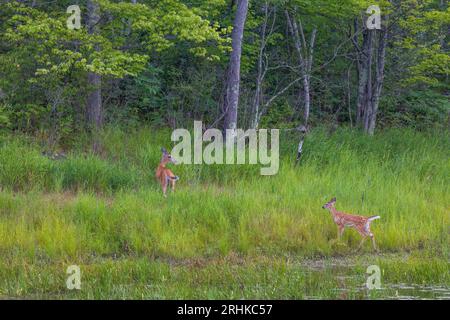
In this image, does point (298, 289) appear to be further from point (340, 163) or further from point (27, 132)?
point (27, 132)

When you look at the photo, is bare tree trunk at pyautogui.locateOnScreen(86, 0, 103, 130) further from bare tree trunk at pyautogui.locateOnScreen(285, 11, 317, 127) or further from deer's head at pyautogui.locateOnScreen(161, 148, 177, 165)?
bare tree trunk at pyautogui.locateOnScreen(285, 11, 317, 127)

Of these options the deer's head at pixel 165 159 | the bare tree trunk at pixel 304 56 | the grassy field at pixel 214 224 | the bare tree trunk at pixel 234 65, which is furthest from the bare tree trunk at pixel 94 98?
the bare tree trunk at pixel 304 56

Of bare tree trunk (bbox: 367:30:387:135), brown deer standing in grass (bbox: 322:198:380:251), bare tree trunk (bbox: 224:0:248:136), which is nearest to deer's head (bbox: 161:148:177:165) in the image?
brown deer standing in grass (bbox: 322:198:380:251)

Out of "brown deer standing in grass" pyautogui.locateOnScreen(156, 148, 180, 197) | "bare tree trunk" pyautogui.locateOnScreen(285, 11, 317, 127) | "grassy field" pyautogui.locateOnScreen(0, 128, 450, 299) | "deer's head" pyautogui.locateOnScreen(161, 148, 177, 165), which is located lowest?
"grassy field" pyautogui.locateOnScreen(0, 128, 450, 299)

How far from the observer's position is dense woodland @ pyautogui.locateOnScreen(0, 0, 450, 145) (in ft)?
52.0

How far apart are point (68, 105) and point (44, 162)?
124 inches

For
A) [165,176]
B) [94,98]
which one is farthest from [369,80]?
[165,176]

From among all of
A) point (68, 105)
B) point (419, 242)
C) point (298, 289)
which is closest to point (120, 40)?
point (68, 105)

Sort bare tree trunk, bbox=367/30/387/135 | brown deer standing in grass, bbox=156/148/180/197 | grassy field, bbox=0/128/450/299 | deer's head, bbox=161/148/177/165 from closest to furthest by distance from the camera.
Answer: grassy field, bbox=0/128/450/299 < brown deer standing in grass, bbox=156/148/180/197 < deer's head, bbox=161/148/177/165 < bare tree trunk, bbox=367/30/387/135

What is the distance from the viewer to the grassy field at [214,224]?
930 cm

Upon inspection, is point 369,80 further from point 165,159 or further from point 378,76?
point 165,159

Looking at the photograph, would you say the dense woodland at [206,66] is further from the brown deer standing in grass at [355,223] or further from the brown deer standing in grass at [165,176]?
the brown deer standing in grass at [355,223]

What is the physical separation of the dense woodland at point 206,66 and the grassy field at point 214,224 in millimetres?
1433

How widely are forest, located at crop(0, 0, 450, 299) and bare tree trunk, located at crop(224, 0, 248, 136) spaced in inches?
1.4
